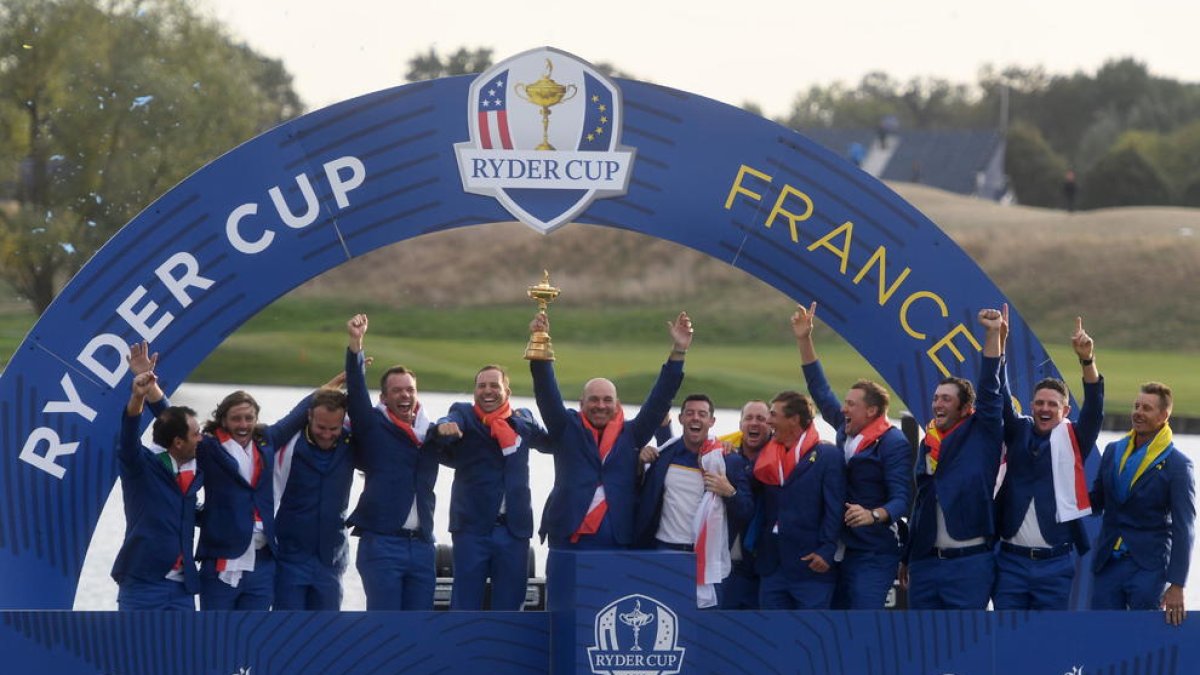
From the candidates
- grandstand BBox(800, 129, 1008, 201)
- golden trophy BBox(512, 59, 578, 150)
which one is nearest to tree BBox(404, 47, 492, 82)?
grandstand BBox(800, 129, 1008, 201)

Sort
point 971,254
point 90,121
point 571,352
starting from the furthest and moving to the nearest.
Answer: point 971,254 < point 571,352 < point 90,121

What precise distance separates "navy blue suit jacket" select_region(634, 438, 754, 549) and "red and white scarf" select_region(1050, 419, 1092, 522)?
145 cm

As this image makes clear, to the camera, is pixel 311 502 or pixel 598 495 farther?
pixel 598 495

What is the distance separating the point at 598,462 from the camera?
8.89 meters

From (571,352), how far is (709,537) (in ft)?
103

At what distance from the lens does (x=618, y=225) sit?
9109mm

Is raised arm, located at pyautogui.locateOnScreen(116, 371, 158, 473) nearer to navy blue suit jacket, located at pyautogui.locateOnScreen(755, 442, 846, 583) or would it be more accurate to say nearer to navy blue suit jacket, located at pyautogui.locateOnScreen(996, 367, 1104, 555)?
navy blue suit jacket, located at pyautogui.locateOnScreen(755, 442, 846, 583)

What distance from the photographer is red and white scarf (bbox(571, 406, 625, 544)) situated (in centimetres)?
888

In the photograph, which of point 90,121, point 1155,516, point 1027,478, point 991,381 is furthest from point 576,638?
point 90,121

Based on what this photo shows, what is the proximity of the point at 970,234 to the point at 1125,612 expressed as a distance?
134ft

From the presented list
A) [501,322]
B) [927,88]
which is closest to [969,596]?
[501,322]

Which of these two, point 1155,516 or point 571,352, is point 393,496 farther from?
point 571,352

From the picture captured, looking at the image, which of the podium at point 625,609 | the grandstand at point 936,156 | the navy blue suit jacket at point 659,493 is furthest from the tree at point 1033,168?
the podium at point 625,609

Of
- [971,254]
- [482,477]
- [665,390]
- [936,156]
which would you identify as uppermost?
[936,156]
